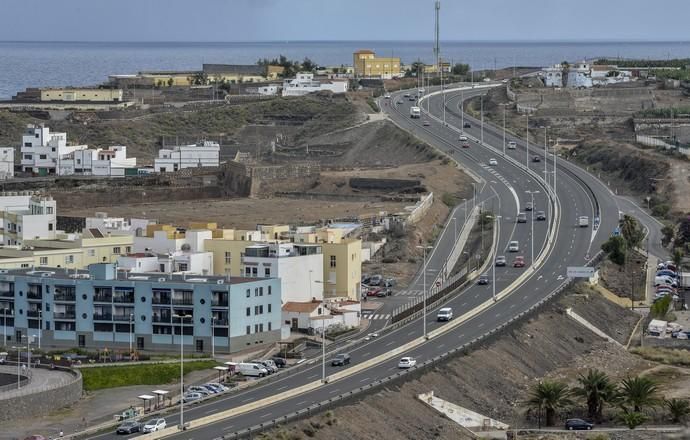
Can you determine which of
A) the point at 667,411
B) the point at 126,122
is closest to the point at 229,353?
the point at 667,411

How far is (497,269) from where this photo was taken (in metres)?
91.2

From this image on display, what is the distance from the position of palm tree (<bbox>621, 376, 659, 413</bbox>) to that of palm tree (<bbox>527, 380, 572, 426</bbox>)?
1.98 m

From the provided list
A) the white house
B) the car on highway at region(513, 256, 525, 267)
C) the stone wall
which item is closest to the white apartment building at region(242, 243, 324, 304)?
the stone wall

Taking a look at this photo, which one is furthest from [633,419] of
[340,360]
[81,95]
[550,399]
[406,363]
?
[81,95]

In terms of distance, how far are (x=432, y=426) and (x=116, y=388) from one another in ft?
36.7

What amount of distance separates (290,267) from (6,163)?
55890 mm

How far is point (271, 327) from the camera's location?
239 ft

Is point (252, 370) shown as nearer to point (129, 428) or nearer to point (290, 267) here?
point (129, 428)

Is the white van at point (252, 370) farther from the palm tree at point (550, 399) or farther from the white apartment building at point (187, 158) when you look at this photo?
the white apartment building at point (187, 158)

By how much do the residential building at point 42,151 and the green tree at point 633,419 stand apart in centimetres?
7273

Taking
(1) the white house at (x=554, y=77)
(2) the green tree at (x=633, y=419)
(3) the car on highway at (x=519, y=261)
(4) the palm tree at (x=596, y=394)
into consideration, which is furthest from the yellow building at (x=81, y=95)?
(2) the green tree at (x=633, y=419)

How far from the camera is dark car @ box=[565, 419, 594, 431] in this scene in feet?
209

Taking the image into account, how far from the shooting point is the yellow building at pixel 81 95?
169500 mm

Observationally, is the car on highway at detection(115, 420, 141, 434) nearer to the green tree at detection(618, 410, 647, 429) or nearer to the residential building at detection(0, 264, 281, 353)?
the residential building at detection(0, 264, 281, 353)
